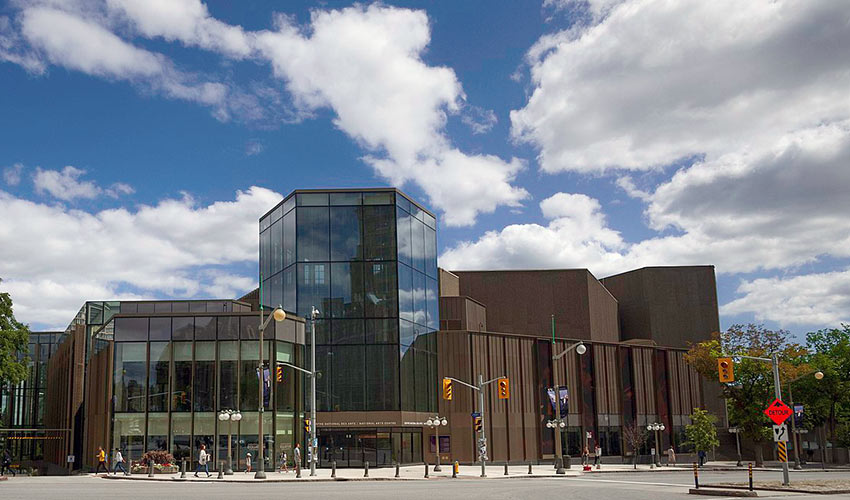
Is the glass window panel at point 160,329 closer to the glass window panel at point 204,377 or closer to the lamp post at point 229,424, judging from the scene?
the glass window panel at point 204,377

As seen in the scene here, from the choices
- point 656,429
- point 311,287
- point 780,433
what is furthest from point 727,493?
point 656,429

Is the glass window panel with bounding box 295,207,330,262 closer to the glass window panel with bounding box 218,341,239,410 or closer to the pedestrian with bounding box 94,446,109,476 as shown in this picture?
the glass window panel with bounding box 218,341,239,410

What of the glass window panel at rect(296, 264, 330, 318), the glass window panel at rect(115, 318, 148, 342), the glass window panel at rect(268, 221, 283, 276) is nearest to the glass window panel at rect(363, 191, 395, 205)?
the glass window panel at rect(296, 264, 330, 318)

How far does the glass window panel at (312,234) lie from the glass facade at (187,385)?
862 cm

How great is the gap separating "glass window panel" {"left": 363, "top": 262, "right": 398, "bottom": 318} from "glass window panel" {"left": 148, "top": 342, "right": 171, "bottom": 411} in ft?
50.4

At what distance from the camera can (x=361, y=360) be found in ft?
208

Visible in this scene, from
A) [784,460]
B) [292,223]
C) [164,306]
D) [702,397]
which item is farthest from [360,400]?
[702,397]

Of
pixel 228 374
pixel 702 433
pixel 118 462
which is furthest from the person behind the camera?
pixel 702 433

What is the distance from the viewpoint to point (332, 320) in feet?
208

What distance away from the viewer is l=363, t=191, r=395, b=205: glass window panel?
6638 centimetres

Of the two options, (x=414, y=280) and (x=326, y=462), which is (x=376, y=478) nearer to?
(x=326, y=462)

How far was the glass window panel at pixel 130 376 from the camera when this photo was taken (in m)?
55.2

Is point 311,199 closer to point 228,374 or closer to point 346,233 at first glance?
point 346,233

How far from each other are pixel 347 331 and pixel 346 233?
25.2 ft
